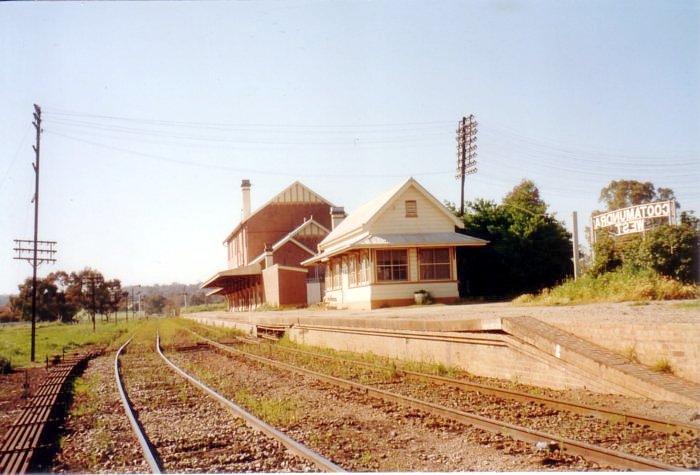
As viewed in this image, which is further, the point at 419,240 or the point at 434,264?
the point at 434,264

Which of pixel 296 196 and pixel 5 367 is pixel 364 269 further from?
pixel 296 196

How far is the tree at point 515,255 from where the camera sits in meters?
30.0

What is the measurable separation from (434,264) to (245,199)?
108ft

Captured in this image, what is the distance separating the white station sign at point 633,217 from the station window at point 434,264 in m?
6.74

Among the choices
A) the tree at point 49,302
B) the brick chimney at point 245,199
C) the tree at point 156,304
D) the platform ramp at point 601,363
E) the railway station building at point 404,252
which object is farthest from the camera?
the tree at point 156,304

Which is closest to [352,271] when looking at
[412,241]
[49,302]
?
[412,241]

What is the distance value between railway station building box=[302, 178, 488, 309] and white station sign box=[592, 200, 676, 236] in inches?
201

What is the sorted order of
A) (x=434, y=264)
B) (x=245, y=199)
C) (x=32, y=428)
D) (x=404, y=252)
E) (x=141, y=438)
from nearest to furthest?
(x=141, y=438) < (x=32, y=428) < (x=404, y=252) < (x=434, y=264) < (x=245, y=199)

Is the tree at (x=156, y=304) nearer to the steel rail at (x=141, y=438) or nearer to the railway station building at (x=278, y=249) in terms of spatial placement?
the railway station building at (x=278, y=249)

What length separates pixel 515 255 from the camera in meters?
29.7

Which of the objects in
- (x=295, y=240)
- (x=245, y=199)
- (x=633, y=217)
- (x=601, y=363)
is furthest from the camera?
(x=245, y=199)

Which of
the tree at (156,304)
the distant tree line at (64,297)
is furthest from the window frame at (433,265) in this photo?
the tree at (156,304)

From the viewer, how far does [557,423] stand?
6.59m

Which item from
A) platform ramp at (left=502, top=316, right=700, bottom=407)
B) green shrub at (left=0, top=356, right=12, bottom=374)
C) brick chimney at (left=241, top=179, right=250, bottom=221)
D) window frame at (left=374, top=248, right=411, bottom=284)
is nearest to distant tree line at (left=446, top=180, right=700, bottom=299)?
window frame at (left=374, top=248, right=411, bottom=284)
